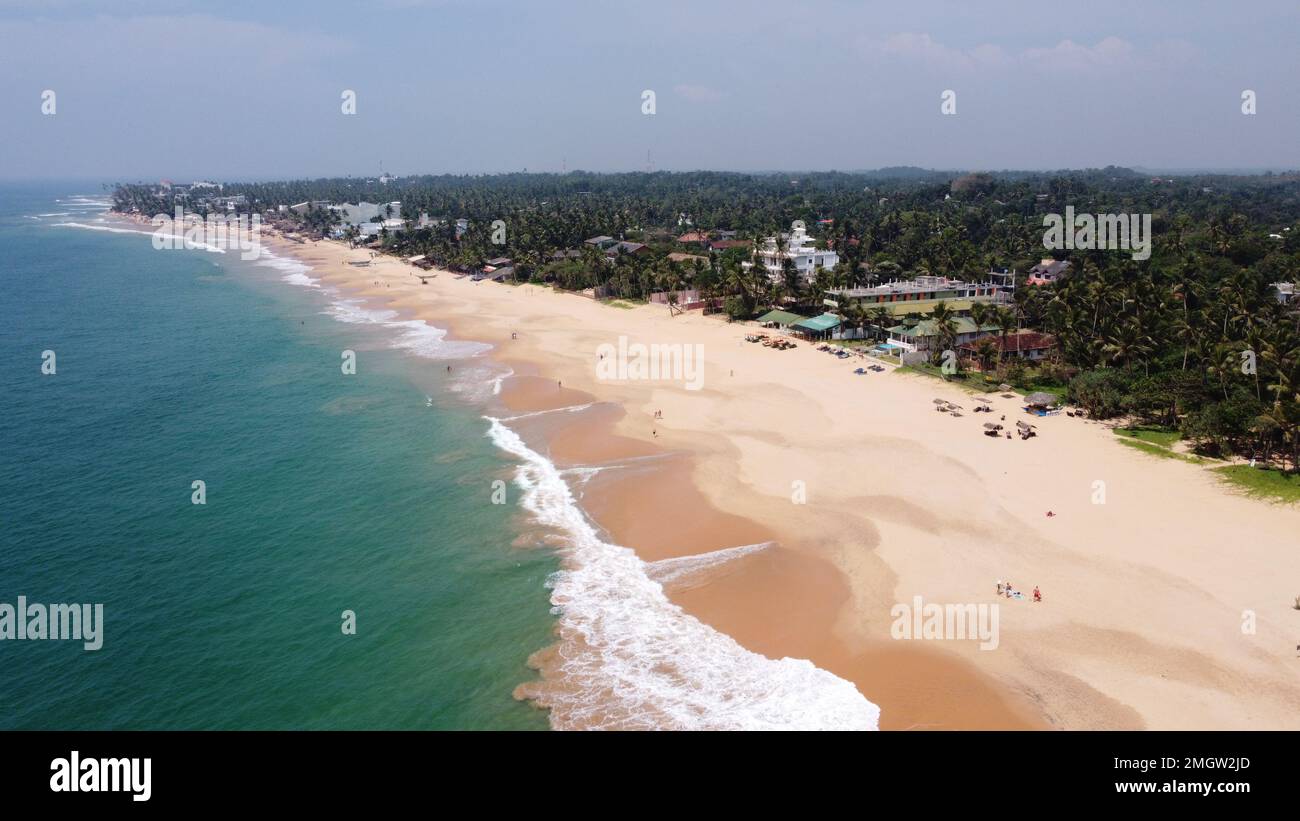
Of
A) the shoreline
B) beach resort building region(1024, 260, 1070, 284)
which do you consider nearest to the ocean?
the shoreline

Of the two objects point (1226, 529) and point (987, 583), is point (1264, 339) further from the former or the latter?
point (987, 583)

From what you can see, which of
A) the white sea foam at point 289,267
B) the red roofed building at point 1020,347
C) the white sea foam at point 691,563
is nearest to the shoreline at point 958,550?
the white sea foam at point 691,563

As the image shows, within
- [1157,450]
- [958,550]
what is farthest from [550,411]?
[1157,450]

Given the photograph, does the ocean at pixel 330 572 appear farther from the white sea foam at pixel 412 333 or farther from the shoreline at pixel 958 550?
the white sea foam at pixel 412 333

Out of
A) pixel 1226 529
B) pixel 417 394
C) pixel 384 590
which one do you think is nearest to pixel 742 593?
pixel 384 590

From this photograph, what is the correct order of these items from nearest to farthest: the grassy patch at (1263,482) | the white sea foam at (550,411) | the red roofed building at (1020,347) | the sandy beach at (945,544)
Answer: the sandy beach at (945,544) → the grassy patch at (1263,482) → the white sea foam at (550,411) → the red roofed building at (1020,347)
